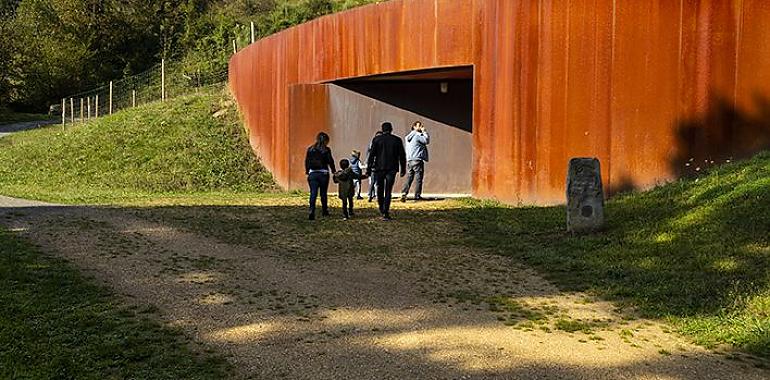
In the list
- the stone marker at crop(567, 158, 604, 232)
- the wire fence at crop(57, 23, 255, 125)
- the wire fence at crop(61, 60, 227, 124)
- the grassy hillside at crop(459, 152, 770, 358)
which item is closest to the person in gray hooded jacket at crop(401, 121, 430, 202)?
the grassy hillside at crop(459, 152, 770, 358)

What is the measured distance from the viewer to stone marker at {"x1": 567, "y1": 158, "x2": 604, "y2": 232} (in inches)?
387

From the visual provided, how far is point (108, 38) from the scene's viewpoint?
44.8 m

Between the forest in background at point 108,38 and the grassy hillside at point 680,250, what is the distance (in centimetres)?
2692

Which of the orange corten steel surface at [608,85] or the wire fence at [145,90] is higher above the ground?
the wire fence at [145,90]

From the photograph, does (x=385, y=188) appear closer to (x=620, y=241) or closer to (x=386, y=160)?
(x=386, y=160)

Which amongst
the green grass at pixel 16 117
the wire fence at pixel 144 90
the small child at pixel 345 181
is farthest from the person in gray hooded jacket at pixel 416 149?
the green grass at pixel 16 117

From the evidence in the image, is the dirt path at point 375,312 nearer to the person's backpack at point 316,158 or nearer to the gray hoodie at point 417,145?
the person's backpack at point 316,158

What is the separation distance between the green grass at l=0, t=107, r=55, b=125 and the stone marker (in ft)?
110

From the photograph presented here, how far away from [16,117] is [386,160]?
32276mm

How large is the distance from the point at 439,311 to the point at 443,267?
2.08 m

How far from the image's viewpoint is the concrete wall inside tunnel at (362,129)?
58.5ft

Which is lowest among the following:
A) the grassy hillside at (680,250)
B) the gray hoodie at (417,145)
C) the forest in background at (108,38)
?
the grassy hillside at (680,250)

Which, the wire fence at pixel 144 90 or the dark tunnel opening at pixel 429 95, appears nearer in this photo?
the dark tunnel opening at pixel 429 95

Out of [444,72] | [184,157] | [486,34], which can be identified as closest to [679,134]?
[486,34]
